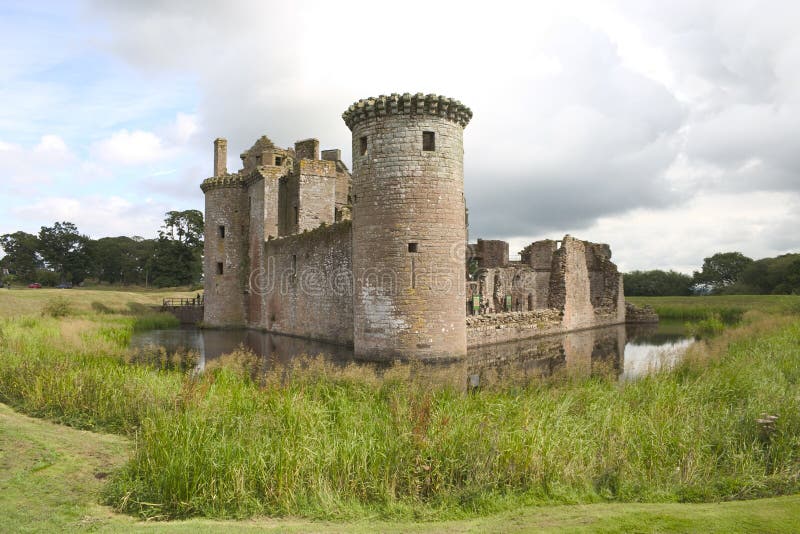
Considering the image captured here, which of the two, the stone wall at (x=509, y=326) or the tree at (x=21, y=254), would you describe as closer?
the stone wall at (x=509, y=326)

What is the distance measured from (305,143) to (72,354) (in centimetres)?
1844

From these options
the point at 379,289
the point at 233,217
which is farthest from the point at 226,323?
the point at 379,289

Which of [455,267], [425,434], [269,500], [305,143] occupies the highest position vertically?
[305,143]

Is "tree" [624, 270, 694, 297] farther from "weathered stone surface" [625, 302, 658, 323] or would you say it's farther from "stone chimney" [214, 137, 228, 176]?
"stone chimney" [214, 137, 228, 176]

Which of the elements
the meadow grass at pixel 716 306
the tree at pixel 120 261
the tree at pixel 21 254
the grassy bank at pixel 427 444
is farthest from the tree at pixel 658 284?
the tree at pixel 21 254

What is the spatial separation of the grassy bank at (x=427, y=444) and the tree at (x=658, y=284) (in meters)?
58.3

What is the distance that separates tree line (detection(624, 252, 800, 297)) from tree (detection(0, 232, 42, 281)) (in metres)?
75.6

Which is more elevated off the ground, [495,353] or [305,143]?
[305,143]

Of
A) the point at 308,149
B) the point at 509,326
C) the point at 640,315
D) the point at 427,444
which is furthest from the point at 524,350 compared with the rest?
the point at 640,315

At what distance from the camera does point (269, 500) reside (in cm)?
538

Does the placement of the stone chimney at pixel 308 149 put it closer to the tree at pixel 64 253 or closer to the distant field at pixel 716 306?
the distant field at pixel 716 306

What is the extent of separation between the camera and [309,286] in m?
21.9

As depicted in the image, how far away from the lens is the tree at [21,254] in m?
68.6

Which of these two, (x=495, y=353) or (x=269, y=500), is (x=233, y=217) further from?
(x=269, y=500)
